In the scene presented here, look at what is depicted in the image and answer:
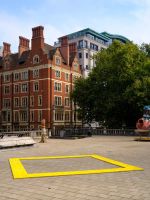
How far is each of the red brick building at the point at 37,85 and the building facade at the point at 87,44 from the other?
20.8m

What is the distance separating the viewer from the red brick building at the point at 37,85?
74125mm

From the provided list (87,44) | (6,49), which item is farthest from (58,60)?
(87,44)

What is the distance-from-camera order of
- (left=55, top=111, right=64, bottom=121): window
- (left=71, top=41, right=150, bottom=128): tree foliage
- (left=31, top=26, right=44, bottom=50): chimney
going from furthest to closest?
1. (left=31, top=26, right=44, bottom=50): chimney
2. (left=55, top=111, right=64, bottom=121): window
3. (left=71, top=41, right=150, bottom=128): tree foliage

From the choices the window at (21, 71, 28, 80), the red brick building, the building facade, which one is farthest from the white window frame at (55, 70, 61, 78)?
the building facade

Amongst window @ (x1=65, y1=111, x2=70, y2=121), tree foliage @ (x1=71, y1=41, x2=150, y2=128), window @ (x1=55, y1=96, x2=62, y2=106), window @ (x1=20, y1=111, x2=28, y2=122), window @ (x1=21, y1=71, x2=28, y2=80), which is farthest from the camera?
window @ (x1=65, y1=111, x2=70, y2=121)

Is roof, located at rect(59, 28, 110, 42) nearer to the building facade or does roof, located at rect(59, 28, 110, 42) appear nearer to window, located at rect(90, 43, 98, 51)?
the building facade

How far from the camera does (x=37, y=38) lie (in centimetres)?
7619

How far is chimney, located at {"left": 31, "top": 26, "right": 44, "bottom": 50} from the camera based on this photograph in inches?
2965

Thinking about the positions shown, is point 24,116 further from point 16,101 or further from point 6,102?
point 6,102

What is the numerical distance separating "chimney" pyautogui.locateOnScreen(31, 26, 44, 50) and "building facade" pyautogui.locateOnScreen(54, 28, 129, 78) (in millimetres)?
26103

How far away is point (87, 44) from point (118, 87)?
6315 cm

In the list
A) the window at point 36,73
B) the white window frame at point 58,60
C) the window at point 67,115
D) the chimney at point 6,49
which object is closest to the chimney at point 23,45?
the chimney at point 6,49

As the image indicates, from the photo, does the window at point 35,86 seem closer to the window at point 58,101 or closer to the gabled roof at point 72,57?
the window at point 58,101

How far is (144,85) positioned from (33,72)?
126ft
